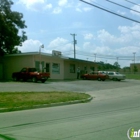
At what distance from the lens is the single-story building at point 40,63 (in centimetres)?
3431

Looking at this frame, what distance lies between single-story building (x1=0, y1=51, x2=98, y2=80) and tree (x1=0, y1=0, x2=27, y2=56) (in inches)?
57.2

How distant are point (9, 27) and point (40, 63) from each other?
598 centimetres

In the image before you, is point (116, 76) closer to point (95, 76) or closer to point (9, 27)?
point (95, 76)

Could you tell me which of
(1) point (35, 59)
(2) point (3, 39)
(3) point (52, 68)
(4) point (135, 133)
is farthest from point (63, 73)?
(4) point (135, 133)

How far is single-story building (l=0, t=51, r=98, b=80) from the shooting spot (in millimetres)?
34312

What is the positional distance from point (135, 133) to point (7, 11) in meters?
30.8

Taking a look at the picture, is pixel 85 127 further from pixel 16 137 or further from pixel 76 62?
pixel 76 62

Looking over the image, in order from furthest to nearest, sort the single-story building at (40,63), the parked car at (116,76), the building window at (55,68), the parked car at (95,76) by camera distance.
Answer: the parked car at (116,76) → the parked car at (95,76) → the building window at (55,68) → the single-story building at (40,63)

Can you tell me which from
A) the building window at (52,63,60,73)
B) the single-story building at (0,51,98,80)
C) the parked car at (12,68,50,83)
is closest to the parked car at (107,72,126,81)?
the single-story building at (0,51,98,80)

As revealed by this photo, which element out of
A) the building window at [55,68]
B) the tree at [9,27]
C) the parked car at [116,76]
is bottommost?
the parked car at [116,76]

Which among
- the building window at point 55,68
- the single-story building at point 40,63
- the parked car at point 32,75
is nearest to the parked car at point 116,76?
the single-story building at point 40,63

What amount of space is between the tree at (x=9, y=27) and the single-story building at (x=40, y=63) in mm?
1454

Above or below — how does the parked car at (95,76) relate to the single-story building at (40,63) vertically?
below

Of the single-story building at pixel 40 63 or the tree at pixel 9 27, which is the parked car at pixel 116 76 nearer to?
the single-story building at pixel 40 63
